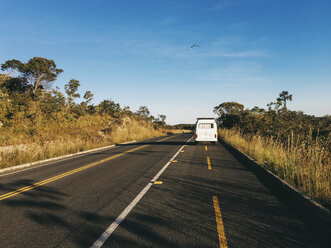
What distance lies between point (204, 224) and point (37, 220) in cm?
333

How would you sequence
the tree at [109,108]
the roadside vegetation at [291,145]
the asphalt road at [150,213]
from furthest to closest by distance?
the tree at [109,108]
the roadside vegetation at [291,145]
the asphalt road at [150,213]

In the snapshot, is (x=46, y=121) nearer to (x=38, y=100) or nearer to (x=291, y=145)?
(x=38, y=100)

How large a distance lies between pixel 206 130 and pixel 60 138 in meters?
13.4

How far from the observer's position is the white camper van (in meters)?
18.0

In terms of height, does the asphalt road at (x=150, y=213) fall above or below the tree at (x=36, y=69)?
below

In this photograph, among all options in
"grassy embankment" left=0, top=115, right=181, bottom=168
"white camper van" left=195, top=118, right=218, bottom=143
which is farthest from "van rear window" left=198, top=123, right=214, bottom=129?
"grassy embankment" left=0, top=115, right=181, bottom=168

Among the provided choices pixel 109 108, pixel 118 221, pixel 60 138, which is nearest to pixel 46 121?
pixel 60 138

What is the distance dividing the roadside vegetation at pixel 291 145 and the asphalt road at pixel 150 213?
100 cm

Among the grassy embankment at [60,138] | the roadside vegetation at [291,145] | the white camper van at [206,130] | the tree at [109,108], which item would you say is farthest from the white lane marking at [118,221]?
the tree at [109,108]

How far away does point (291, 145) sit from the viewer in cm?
810

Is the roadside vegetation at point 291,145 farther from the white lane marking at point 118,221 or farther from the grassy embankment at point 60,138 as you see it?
the grassy embankment at point 60,138

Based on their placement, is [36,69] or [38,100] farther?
[36,69]

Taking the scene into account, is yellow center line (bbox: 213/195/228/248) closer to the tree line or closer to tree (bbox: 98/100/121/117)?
the tree line

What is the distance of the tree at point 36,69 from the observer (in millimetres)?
35938
